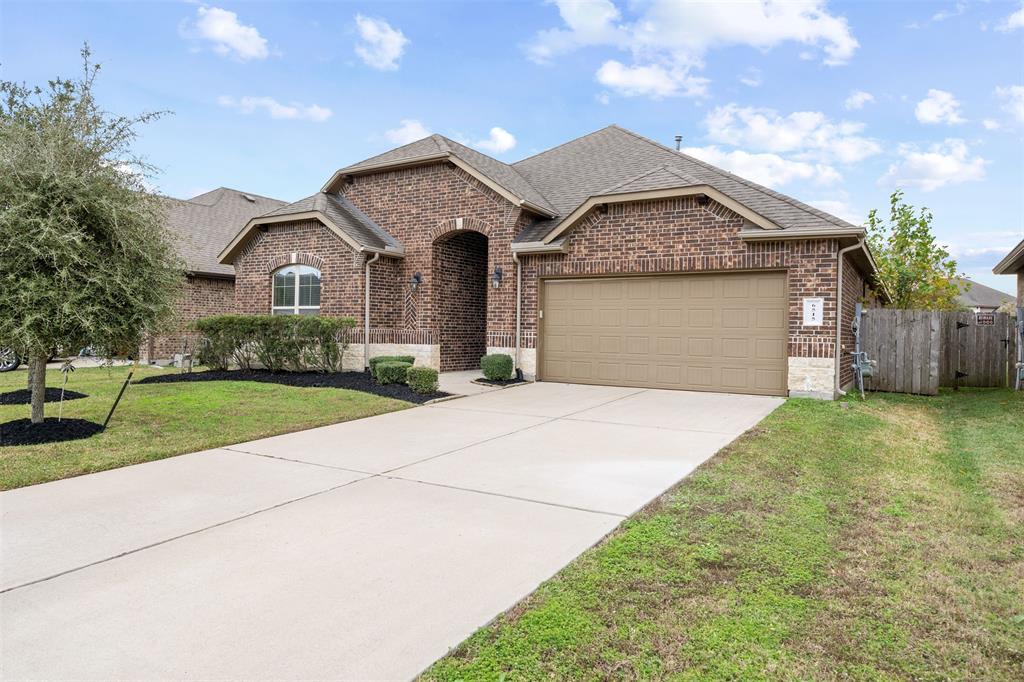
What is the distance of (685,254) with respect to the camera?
1218cm

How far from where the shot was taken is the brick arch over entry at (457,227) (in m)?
14.9

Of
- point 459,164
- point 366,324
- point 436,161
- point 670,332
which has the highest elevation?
point 436,161

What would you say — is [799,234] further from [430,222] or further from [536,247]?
[430,222]

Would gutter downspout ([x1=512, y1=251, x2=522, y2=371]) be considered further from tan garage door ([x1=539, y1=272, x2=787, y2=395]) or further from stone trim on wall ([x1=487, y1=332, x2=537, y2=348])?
Answer: tan garage door ([x1=539, y1=272, x2=787, y2=395])

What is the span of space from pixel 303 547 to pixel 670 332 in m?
9.78

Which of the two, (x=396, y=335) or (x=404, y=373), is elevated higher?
(x=396, y=335)

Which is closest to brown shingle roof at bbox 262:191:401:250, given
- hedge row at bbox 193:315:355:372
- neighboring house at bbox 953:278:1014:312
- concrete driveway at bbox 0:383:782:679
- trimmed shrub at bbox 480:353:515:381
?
hedge row at bbox 193:315:355:372

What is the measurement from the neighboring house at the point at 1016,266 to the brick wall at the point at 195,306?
23.0m

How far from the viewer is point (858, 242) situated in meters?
11.0

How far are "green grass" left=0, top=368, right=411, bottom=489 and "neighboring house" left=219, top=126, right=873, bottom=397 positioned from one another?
4012 millimetres

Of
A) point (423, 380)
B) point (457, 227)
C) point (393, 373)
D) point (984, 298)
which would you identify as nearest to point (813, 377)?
point (423, 380)

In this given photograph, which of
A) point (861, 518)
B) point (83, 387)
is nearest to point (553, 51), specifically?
point (83, 387)

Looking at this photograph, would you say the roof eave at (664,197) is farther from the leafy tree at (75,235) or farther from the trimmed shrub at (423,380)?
the leafy tree at (75,235)

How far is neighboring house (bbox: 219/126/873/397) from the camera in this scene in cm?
1156
